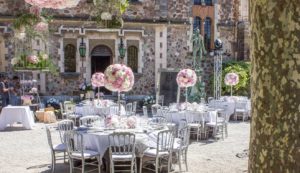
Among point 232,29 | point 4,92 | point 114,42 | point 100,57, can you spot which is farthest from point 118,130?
point 232,29

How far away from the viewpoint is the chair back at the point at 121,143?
6535 mm

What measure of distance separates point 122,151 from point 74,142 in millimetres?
808

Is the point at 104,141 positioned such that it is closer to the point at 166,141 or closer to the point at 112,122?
the point at 112,122

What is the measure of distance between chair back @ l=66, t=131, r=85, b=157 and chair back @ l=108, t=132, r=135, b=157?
0.48m

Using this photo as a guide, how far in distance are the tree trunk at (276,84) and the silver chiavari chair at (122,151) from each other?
16.2 ft

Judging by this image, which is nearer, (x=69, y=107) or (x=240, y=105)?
(x=69, y=107)

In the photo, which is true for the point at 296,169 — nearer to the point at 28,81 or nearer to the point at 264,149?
the point at 264,149

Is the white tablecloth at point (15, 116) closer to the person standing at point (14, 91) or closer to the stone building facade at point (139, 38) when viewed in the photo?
the person standing at point (14, 91)

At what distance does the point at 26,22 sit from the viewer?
418 cm

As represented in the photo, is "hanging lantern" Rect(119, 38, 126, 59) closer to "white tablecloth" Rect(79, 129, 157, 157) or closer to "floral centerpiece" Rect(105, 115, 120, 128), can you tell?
"floral centerpiece" Rect(105, 115, 120, 128)

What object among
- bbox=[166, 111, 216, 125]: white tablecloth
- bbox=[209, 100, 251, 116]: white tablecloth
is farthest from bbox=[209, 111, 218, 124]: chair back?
bbox=[209, 100, 251, 116]: white tablecloth

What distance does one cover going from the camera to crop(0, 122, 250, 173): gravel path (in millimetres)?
7453

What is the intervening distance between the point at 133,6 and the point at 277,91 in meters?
17.9

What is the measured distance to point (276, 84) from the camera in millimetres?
1450
